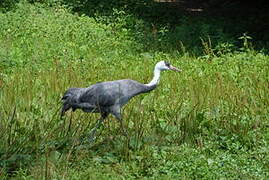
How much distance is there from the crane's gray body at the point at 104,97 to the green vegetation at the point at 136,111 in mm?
180

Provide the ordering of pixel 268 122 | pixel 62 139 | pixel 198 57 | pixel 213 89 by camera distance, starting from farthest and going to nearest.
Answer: pixel 198 57 < pixel 213 89 < pixel 268 122 < pixel 62 139

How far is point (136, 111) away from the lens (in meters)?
8.35

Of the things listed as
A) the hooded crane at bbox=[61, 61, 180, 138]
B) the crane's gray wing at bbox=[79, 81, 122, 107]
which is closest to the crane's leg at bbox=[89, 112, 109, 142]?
the hooded crane at bbox=[61, 61, 180, 138]

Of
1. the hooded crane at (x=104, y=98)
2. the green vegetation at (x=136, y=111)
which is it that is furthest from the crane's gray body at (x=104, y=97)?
the green vegetation at (x=136, y=111)

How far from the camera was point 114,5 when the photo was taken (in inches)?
717

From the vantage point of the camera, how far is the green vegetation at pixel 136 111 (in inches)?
270

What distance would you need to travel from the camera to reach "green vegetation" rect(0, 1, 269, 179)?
22.5ft

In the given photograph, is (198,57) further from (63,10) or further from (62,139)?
(62,139)

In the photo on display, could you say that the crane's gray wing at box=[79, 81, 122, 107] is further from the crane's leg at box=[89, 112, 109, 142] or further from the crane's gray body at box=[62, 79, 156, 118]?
the crane's leg at box=[89, 112, 109, 142]

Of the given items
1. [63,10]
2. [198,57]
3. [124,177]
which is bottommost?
[124,177]

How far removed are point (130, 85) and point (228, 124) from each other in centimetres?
144

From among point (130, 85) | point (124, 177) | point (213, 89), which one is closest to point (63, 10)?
point (213, 89)

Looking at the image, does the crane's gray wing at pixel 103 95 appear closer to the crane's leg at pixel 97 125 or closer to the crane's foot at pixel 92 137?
the crane's leg at pixel 97 125

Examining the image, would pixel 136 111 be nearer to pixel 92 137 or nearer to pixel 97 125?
pixel 97 125
